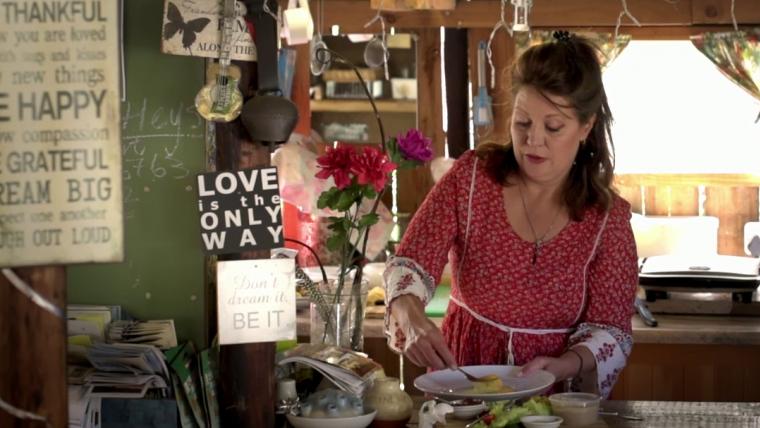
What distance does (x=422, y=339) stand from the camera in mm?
2543

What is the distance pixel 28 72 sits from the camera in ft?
4.12

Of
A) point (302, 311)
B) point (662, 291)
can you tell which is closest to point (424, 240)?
A: point (302, 311)

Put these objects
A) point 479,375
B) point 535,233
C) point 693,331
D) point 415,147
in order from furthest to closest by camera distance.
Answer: point 693,331
point 415,147
point 535,233
point 479,375

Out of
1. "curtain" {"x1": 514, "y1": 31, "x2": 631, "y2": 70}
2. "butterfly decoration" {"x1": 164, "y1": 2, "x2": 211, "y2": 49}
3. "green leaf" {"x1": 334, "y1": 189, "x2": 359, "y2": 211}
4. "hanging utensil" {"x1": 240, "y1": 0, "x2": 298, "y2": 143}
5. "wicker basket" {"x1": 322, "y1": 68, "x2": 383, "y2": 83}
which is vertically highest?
"wicker basket" {"x1": 322, "y1": 68, "x2": 383, "y2": 83}

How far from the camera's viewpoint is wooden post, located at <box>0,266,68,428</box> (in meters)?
1.29

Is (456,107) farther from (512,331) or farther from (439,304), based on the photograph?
(512,331)

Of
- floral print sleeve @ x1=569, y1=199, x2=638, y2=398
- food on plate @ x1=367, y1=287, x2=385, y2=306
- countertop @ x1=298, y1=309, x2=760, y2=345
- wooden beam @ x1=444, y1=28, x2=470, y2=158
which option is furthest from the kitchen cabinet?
floral print sleeve @ x1=569, y1=199, x2=638, y2=398

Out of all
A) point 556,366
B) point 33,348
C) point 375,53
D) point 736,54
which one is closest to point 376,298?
point 375,53

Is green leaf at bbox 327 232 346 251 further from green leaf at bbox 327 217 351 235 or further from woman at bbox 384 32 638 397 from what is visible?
woman at bbox 384 32 638 397

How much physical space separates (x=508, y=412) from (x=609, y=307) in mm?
595

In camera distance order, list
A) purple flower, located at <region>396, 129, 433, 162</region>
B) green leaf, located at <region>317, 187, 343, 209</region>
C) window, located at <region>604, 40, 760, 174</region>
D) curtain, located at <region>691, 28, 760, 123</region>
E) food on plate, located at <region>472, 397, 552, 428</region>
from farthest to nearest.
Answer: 1. window, located at <region>604, 40, 760, 174</region>
2. curtain, located at <region>691, 28, 760, 123</region>
3. purple flower, located at <region>396, 129, 433, 162</region>
4. green leaf, located at <region>317, 187, 343, 209</region>
5. food on plate, located at <region>472, 397, 552, 428</region>

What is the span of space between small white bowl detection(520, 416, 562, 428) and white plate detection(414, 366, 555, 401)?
0.12m

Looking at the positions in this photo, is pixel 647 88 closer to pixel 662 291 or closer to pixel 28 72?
pixel 662 291

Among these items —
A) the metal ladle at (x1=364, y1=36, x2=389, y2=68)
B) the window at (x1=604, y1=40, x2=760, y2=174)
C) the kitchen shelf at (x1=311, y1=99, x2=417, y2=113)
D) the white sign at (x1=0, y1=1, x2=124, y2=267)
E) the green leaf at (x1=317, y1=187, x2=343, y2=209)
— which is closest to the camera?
the white sign at (x1=0, y1=1, x2=124, y2=267)
